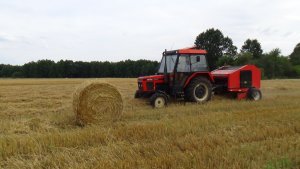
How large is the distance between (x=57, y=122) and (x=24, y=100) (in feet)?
14.4

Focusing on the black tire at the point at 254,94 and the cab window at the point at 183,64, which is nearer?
the cab window at the point at 183,64

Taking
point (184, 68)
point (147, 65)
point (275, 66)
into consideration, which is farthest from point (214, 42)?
point (184, 68)

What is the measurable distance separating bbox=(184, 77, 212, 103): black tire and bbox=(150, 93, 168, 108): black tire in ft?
3.11

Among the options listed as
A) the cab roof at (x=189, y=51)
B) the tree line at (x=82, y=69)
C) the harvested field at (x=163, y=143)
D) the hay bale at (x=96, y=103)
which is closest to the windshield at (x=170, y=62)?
the cab roof at (x=189, y=51)

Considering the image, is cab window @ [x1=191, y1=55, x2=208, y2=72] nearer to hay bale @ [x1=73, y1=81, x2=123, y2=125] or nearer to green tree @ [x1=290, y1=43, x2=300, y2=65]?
hay bale @ [x1=73, y1=81, x2=123, y2=125]

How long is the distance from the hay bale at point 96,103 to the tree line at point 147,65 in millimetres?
36347

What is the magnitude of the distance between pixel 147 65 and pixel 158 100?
4189 cm

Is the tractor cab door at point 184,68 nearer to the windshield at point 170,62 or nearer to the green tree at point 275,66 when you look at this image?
A: the windshield at point 170,62

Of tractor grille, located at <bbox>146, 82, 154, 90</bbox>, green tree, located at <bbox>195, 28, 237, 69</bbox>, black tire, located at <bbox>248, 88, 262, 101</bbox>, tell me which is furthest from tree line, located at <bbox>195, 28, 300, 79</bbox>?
tractor grille, located at <bbox>146, 82, 154, 90</bbox>

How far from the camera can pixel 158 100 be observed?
12.4m

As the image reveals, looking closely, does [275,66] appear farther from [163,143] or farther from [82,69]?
[163,143]

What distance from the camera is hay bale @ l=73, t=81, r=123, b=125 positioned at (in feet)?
30.9

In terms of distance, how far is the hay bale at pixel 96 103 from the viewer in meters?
9.43

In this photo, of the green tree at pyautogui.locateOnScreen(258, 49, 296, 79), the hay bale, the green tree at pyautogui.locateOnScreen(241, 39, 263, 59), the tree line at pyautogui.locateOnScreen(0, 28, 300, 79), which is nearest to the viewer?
the hay bale
